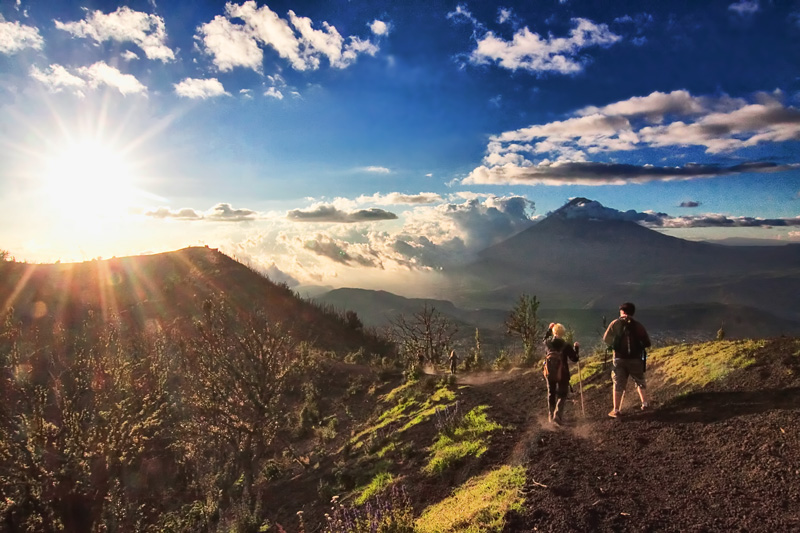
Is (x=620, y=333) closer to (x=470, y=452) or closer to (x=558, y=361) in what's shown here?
(x=558, y=361)

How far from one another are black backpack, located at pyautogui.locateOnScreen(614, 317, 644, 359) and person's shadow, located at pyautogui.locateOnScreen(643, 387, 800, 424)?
1.19 m

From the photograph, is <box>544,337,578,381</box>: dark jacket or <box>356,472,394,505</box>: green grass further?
<box>356,472,394,505</box>: green grass

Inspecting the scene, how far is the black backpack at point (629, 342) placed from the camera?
9.00 metres

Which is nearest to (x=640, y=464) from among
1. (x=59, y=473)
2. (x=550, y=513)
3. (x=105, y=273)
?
(x=550, y=513)

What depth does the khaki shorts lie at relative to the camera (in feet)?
29.6

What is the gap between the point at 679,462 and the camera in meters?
6.57

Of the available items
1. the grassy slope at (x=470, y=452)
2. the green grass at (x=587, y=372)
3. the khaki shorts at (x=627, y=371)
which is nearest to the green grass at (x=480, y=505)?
the grassy slope at (x=470, y=452)

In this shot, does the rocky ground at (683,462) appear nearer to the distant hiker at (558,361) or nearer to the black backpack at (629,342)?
the distant hiker at (558,361)

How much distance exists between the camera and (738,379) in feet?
29.1

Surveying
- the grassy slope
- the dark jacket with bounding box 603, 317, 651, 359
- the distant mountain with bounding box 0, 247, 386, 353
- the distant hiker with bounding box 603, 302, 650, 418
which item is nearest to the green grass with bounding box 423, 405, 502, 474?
the grassy slope

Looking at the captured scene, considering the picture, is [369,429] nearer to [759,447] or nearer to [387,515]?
[387,515]

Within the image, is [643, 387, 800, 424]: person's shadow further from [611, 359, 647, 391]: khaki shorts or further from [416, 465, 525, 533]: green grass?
[416, 465, 525, 533]: green grass

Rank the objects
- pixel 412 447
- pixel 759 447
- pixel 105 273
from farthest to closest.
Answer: pixel 105 273 → pixel 412 447 → pixel 759 447

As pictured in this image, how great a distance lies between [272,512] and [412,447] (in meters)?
4.58
